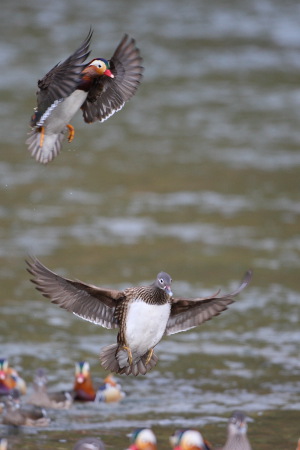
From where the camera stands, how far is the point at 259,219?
23.2 metres

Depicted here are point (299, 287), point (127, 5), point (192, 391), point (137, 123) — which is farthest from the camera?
point (127, 5)

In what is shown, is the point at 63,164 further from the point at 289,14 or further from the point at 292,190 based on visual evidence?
the point at 289,14

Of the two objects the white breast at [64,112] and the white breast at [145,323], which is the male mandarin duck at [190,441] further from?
the white breast at [64,112]

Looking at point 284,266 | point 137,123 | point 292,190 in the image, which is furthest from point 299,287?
point 137,123

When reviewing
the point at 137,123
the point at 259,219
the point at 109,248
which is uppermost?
the point at 137,123

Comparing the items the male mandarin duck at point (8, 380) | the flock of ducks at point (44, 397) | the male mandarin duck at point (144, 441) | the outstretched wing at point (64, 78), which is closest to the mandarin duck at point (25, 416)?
the flock of ducks at point (44, 397)

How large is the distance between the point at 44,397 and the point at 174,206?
10723 mm

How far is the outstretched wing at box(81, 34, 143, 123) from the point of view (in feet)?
31.7

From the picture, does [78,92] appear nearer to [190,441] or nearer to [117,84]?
[117,84]

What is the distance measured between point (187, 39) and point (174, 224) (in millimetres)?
18665

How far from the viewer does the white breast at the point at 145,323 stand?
374 inches

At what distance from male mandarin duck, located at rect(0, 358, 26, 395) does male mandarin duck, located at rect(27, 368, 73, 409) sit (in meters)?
0.51

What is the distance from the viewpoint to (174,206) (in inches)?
953

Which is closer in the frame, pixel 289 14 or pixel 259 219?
pixel 259 219
